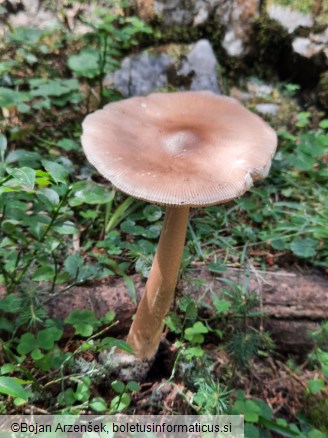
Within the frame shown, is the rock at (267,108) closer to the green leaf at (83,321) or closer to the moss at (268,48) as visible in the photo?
the moss at (268,48)

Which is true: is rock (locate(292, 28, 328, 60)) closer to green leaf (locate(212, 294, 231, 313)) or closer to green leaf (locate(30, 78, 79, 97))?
green leaf (locate(30, 78, 79, 97))

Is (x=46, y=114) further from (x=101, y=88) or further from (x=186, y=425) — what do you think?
(x=186, y=425)

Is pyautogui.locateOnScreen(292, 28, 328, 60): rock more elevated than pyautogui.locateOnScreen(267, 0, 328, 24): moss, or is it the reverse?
pyautogui.locateOnScreen(267, 0, 328, 24): moss

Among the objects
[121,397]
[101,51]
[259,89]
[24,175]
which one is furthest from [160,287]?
[259,89]

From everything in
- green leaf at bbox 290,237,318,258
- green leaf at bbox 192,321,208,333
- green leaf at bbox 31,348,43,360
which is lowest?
green leaf at bbox 192,321,208,333

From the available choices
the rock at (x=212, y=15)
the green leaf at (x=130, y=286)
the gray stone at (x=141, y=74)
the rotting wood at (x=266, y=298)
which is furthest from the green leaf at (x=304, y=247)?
the rock at (x=212, y=15)

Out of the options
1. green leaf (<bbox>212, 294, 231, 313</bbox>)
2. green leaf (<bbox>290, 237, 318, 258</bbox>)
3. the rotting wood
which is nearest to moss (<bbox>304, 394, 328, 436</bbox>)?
the rotting wood
